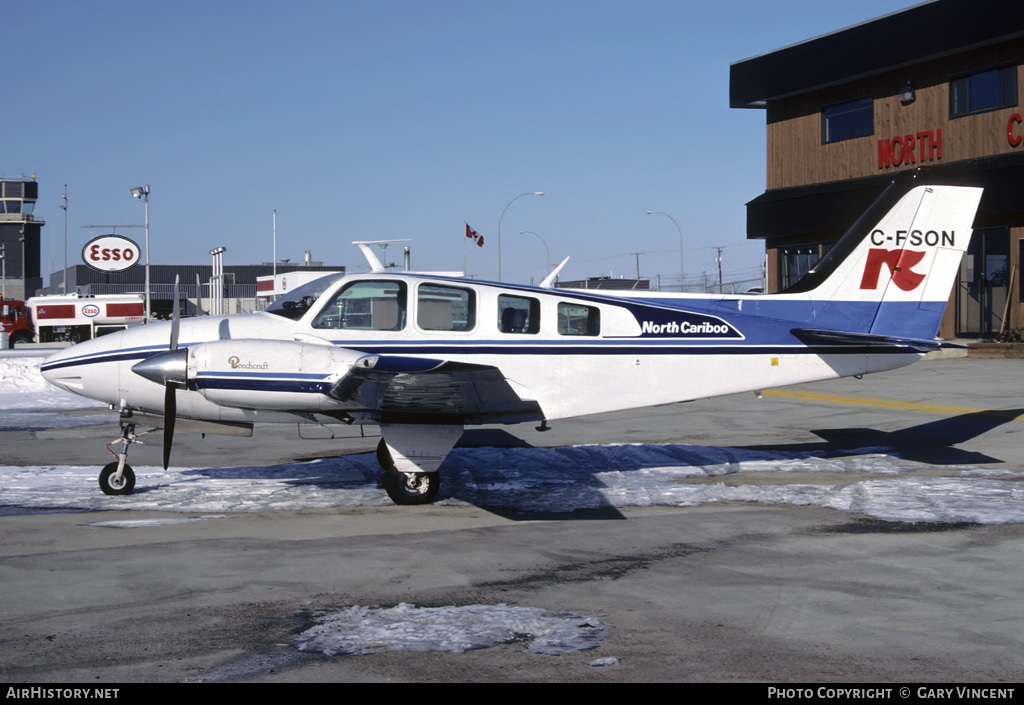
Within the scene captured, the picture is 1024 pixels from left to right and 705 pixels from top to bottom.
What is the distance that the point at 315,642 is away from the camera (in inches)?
225

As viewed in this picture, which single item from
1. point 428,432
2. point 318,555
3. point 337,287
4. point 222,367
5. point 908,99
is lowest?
point 318,555

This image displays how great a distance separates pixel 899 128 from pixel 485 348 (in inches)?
1129

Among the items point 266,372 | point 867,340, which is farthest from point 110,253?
point 867,340

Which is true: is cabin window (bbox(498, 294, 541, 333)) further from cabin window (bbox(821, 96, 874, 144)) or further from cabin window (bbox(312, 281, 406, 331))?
cabin window (bbox(821, 96, 874, 144))

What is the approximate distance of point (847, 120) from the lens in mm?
35844

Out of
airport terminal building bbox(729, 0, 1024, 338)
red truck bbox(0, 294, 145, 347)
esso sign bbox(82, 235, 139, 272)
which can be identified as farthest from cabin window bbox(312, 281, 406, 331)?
red truck bbox(0, 294, 145, 347)

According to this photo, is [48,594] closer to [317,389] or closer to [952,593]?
[317,389]

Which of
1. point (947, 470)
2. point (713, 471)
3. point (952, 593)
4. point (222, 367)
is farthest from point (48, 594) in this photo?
point (947, 470)

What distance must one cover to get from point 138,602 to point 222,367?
3234 millimetres

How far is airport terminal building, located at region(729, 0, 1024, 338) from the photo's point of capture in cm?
3028

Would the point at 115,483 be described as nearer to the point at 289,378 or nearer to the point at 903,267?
the point at 289,378

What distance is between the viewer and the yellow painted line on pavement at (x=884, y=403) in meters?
17.6

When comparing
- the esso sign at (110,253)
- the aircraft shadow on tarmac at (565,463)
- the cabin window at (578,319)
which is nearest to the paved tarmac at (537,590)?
the aircraft shadow on tarmac at (565,463)

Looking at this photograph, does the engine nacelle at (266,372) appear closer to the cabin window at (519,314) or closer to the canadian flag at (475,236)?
the cabin window at (519,314)
